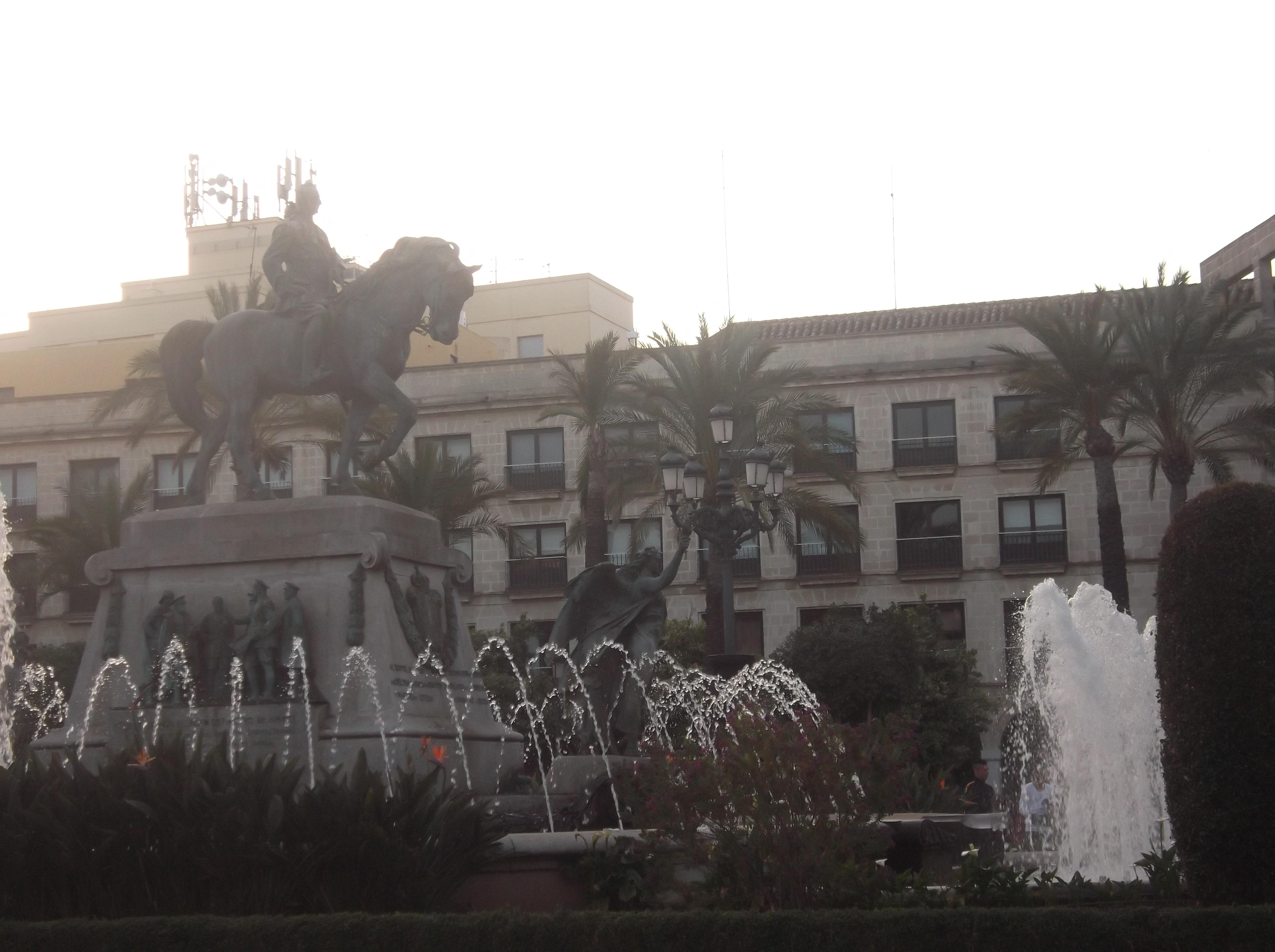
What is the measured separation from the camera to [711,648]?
1448 inches

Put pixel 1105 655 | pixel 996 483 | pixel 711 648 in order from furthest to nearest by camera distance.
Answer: pixel 996 483 < pixel 711 648 < pixel 1105 655

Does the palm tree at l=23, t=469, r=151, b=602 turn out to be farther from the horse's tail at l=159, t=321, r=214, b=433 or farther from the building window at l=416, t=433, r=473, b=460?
the horse's tail at l=159, t=321, r=214, b=433

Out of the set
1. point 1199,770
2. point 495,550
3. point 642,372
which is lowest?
point 1199,770

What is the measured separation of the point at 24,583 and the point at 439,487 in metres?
14.0

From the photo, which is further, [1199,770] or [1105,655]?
[1105,655]

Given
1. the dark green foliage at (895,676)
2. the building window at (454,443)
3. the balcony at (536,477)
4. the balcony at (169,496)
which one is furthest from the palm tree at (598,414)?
the balcony at (169,496)

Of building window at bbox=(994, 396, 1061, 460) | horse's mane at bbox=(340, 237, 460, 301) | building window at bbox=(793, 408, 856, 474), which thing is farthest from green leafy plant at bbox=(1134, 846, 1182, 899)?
building window at bbox=(994, 396, 1061, 460)

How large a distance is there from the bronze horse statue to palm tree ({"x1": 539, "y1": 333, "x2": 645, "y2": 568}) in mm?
23959

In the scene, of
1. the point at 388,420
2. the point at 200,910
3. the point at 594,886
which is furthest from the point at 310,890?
the point at 388,420

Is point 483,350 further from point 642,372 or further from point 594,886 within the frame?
point 594,886

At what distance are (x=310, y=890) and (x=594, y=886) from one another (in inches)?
59.1

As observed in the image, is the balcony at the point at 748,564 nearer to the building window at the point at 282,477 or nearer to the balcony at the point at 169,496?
the building window at the point at 282,477

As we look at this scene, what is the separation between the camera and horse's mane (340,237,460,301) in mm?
13406

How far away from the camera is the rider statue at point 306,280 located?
528 inches
